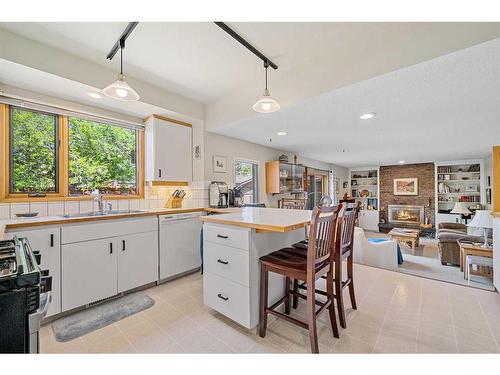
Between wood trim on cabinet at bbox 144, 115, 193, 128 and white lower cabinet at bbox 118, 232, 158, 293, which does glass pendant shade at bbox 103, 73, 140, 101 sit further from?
white lower cabinet at bbox 118, 232, 158, 293

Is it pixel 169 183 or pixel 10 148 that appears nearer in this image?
pixel 10 148

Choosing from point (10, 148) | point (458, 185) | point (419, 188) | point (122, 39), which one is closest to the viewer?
point (122, 39)

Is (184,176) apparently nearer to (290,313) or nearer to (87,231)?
(87,231)

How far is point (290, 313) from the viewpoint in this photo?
191cm

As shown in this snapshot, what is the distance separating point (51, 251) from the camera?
1.82 m

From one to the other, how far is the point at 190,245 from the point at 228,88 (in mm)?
2093

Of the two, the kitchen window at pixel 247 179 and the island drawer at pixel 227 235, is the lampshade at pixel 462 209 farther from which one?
the island drawer at pixel 227 235

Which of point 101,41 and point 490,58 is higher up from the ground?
point 101,41

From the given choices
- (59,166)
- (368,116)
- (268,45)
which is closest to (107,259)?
(59,166)

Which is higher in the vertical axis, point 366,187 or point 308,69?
point 308,69

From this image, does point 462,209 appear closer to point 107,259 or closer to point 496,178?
point 496,178

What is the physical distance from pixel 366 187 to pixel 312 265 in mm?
8359

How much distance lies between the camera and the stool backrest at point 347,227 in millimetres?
1735
